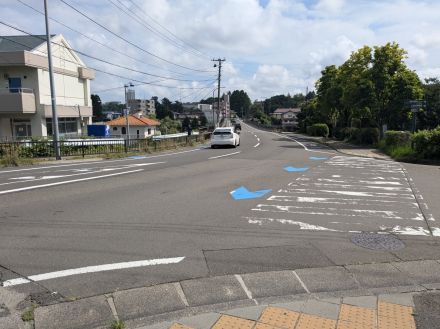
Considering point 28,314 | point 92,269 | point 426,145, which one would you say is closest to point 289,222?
point 92,269

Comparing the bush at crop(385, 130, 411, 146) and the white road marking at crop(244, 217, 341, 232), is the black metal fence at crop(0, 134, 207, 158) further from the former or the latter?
the white road marking at crop(244, 217, 341, 232)

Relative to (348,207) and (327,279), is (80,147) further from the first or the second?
(327,279)

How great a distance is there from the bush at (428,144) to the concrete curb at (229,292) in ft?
53.6

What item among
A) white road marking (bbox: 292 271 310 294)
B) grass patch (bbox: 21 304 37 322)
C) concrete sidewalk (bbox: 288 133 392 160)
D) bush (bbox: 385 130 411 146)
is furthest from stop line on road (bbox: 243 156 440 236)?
bush (bbox: 385 130 411 146)

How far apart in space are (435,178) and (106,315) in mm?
13056

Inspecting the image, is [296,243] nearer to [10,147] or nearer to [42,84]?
[10,147]

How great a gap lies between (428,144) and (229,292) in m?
18.7

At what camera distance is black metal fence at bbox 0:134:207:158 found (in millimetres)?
21016

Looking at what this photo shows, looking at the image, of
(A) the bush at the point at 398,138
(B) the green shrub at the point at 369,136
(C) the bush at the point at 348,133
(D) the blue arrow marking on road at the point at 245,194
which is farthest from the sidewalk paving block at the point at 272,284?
(C) the bush at the point at 348,133

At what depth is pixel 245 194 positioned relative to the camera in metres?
10.3

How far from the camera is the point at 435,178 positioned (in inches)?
553

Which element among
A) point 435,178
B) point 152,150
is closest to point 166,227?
point 435,178

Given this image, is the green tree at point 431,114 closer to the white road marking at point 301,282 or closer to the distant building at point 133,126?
the distant building at point 133,126

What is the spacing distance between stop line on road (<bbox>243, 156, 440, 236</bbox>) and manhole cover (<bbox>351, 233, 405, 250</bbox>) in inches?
13.4
